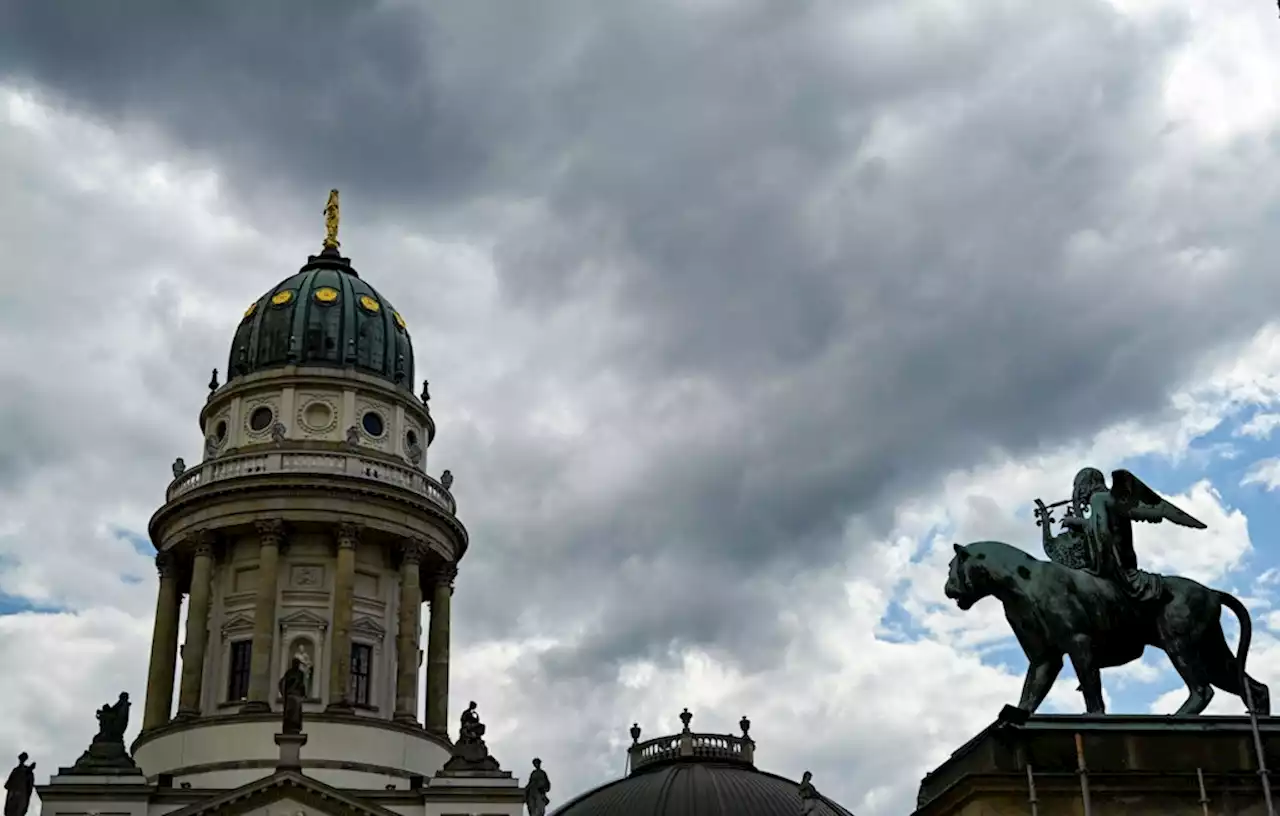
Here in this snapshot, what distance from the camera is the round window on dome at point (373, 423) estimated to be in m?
70.0

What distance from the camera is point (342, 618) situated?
6462 cm

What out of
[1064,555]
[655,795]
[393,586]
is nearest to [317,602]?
[393,586]

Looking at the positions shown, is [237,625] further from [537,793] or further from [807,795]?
[807,795]

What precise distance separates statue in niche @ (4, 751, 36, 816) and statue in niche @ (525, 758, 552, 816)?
18.0m

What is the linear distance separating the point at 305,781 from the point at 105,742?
31.2ft

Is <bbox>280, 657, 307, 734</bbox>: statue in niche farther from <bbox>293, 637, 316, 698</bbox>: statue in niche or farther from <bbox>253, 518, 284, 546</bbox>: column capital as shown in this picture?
<bbox>253, 518, 284, 546</bbox>: column capital

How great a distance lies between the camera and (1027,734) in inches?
704

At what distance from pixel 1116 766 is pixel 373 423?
55.4m

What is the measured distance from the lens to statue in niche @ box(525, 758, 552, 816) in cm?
5731

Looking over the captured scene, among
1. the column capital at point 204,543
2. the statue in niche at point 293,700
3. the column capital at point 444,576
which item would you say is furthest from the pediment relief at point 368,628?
the statue in niche at point 293,700

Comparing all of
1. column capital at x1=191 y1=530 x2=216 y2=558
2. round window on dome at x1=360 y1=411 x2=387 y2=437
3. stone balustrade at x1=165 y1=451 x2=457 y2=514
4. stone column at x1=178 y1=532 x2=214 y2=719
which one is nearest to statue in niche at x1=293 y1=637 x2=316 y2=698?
stone column at x1=178 y1=532 x2=214 y2=719

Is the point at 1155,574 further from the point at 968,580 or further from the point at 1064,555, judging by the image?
the point at 968,580

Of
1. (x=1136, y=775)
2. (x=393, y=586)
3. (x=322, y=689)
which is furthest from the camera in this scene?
(x=393, y=586)

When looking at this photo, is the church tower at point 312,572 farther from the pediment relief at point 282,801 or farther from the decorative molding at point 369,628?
the pediment relief at point 282,801
